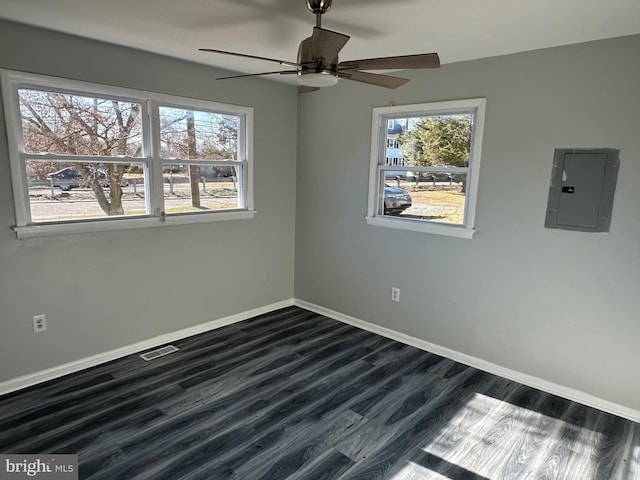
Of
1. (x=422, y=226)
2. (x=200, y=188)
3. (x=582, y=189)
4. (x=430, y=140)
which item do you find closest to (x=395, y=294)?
(x=422, y=226)

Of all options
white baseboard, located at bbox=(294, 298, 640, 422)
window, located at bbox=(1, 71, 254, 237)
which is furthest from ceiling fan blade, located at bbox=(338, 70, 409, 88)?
white baseboard, located at bbox=(294, 298, 640, 422)

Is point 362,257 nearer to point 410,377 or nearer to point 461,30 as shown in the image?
point 410,377

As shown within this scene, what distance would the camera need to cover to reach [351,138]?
393 cm

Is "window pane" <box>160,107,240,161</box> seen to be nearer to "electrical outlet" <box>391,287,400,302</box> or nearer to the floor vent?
the floor vent

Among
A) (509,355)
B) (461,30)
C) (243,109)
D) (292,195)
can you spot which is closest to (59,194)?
(243,109)

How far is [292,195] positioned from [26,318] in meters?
2.68

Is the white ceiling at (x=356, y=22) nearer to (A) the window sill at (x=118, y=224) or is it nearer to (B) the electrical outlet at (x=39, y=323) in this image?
(A) the window sill at (x=118, y=224)

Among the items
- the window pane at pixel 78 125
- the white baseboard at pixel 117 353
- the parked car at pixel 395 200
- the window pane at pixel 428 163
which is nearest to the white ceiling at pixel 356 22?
A: the window pane at pixel 78 125

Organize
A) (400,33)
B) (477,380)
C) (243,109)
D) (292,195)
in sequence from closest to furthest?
(400,33) < (477,380) < (243,109) < (292,195)

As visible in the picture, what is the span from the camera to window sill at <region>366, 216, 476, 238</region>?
327 centimetres

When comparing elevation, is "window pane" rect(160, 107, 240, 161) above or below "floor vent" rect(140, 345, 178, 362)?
above

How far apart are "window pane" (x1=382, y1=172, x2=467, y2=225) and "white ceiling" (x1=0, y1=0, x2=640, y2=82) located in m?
1.01

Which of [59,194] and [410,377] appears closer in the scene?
[59,194]

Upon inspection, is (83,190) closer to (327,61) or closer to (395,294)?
(327,61)
